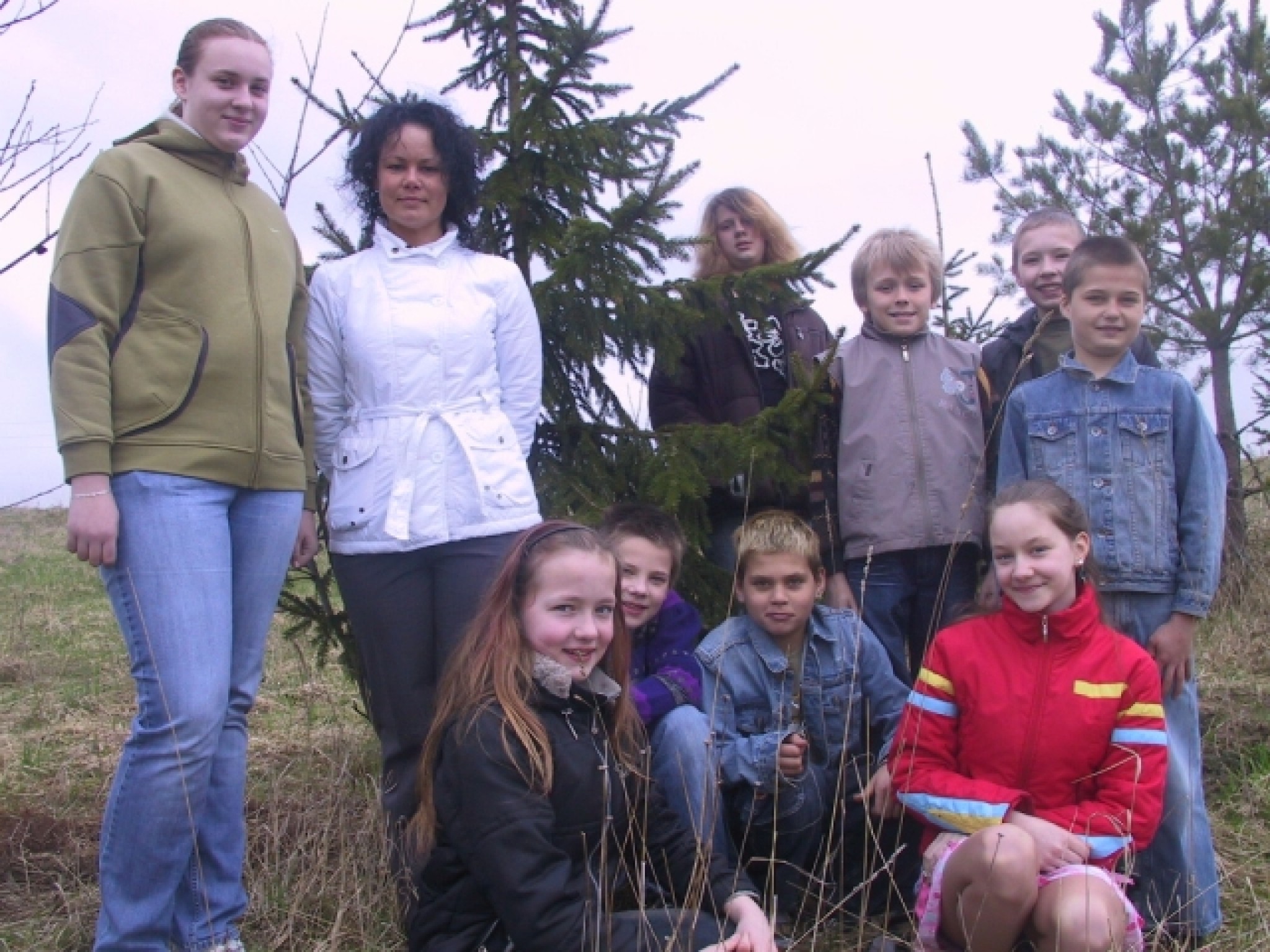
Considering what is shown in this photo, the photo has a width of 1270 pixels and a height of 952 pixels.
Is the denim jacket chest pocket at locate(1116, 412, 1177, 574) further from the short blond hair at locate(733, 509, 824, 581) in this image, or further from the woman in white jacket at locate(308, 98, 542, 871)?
the woman in white jacket at locate(308, 98, 542, 871)

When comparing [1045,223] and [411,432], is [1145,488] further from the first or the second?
[411,432]

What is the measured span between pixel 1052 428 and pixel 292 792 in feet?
9.84

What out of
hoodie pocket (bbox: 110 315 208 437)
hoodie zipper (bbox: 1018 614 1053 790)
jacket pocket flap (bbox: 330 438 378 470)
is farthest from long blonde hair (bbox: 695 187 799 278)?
hoodie pocket (bbox: 110 315 208 437)

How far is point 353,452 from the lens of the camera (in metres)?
3.23

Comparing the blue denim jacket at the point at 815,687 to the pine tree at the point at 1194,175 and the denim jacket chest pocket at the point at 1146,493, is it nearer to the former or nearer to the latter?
the denim jacket chest pocket at the point at 1146,493

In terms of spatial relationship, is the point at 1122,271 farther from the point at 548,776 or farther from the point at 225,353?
the point at 225,353

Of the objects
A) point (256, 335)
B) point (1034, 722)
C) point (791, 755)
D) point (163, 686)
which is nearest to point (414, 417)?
point (256, 335)

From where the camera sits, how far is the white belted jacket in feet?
10.4

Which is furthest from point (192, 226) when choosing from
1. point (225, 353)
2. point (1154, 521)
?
point (1154, 521)

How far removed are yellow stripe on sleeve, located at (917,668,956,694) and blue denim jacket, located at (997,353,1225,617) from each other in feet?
1.97

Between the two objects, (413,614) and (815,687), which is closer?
(413,614)

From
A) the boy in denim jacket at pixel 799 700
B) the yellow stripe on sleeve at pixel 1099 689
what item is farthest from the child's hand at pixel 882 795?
the yellow stripe on sleeve at pixel 1099 689

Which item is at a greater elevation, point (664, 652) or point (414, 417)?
point (414, 417)

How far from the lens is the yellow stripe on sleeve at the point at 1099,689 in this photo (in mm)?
2982
